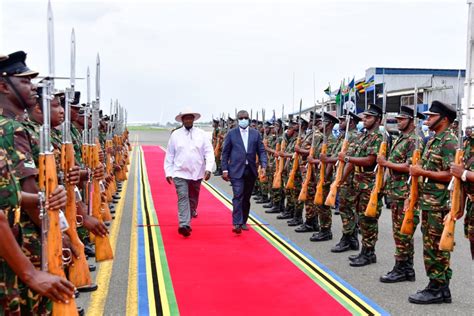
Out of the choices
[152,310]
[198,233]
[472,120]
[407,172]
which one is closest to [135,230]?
[198,233]

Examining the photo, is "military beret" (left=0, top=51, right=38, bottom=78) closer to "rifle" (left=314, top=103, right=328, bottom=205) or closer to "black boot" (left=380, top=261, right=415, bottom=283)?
"black boot" (left=380, top=261, right=415, bottom=283)

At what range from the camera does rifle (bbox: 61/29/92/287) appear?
4.07 meters

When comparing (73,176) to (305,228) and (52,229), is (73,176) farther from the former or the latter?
(305,228)

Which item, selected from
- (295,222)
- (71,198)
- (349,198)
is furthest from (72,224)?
(295,222)

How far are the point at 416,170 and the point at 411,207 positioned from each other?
501 millimetres

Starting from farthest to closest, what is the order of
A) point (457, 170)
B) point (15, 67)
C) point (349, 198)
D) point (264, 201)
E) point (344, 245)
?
point (264, 201) → point (344, 245) → point (349, 198) → point (457, 170) → point (15, 67)

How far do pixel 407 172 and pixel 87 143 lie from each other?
3.58 metres

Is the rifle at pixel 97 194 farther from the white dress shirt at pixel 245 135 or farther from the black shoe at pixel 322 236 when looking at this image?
the black shoe at pixel 322 236

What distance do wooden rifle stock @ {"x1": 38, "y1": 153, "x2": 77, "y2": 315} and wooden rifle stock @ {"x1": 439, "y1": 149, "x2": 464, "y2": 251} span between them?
3551mm

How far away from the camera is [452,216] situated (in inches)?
203

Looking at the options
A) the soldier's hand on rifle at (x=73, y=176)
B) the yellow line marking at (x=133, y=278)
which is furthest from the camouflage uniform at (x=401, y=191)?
the soldier's hand on rifle at (x=73, y=176)

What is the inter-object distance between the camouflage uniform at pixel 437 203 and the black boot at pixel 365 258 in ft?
4.54

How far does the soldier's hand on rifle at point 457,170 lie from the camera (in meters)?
5.05

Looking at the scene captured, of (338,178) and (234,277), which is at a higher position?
(338,178)
